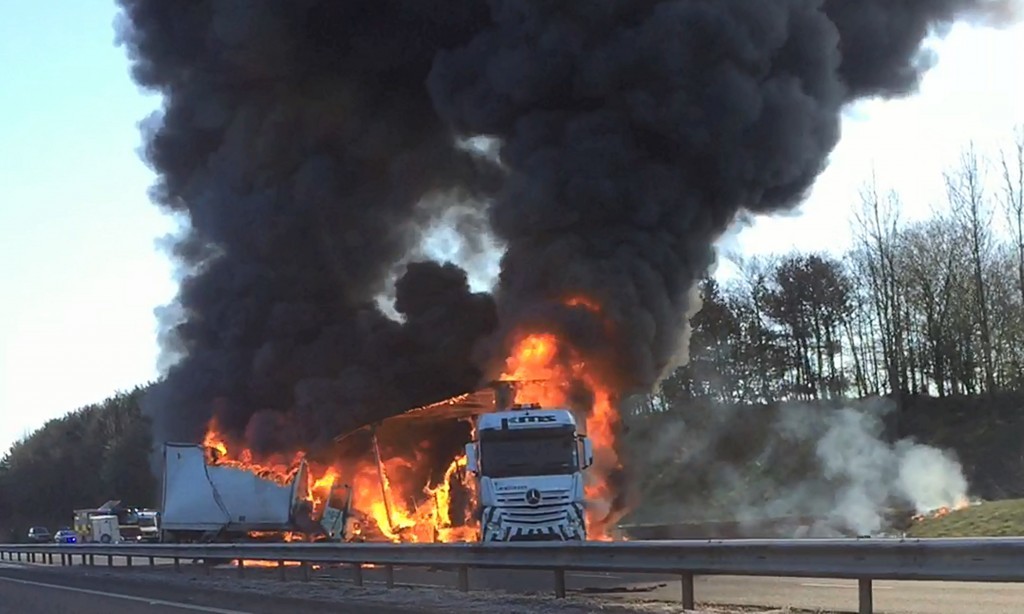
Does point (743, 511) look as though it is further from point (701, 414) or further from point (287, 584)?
point (287, 584)

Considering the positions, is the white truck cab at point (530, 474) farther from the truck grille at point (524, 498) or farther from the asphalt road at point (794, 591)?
the asphalt road at point (794, 591)

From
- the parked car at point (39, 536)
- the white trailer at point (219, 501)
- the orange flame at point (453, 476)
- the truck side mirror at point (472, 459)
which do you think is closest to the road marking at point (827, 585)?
the truck side mirror at point (472, 459)

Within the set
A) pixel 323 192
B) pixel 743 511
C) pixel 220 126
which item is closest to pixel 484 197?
pixel 323 192

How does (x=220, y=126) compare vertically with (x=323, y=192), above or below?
above

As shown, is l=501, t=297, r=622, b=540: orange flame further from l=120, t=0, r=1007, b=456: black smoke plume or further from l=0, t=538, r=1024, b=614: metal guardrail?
l=0, t=538, r=1024, b=614: metal guardrail

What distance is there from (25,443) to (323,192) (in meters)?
89.3

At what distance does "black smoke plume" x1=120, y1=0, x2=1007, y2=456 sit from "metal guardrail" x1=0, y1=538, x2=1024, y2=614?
10129 mm

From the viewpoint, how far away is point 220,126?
39188 mm

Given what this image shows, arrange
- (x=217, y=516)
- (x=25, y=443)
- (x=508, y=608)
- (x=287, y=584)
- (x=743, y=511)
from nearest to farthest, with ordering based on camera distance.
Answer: (x=508, y=608) < (x=287, y=584) < (x=217, y=516) < (x=743, y=511) < (x=25, y=443)

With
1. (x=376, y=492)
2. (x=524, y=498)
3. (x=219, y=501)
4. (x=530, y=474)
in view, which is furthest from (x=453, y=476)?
(x=219, y=501)

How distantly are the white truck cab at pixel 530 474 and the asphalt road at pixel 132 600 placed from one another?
18.7ft

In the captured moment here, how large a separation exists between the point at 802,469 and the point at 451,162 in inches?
556

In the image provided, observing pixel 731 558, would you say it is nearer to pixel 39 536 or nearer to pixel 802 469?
pixel 802 469

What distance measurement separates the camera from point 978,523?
2458cm
